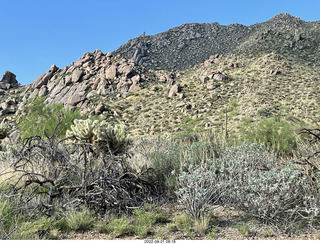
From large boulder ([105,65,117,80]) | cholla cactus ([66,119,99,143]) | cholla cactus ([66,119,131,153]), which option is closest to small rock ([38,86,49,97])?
large boulder ([105,65,117,80])

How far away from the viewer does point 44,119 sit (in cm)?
1844

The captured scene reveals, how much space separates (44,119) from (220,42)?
73.9 meters

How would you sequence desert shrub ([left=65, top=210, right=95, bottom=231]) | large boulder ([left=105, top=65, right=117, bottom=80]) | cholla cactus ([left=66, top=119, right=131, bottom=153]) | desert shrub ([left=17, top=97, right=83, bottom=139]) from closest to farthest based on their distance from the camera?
desert shrub ([left=65, top=210, right=95, bottom=231]) < cholla cactus ([left=66, top=119, right=131, bottom=153]) < desert shrub ([left=17, top=97, right=83, bottom=139]) < large boulder ([left=105, top=65, right=117, bottom=80])

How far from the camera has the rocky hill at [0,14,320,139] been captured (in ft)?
113

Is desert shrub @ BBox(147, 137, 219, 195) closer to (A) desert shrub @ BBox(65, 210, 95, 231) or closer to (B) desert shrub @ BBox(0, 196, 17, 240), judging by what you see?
(A) desert shrub @ BBox(65, 210, 95, 231)

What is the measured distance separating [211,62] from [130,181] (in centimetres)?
5294

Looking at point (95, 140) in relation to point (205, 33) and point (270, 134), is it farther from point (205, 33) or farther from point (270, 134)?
point (205, 33)

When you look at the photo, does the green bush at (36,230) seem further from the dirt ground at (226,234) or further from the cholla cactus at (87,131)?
the cholla cactus at (87,131)

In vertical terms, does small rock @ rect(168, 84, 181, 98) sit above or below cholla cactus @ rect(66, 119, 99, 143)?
above

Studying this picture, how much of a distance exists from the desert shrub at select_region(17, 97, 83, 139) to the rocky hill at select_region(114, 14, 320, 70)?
4116 cm

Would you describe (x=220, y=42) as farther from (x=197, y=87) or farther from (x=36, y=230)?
(x=36, y=230)

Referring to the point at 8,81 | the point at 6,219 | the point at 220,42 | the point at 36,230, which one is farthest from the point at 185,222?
the point at 220,42

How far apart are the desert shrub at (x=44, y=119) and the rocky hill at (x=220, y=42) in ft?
135

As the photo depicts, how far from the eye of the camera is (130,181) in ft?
19.1
